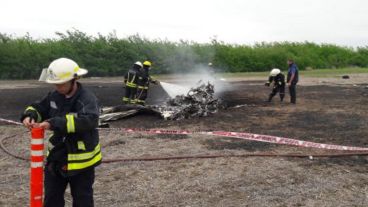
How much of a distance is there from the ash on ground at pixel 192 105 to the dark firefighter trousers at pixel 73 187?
7926 mm

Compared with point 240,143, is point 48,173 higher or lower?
higher

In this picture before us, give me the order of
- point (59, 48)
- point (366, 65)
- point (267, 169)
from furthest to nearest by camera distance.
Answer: point (366, 65)
point (59, 48)
point (267, 169)

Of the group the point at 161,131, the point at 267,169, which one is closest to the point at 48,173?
the point at 267,169

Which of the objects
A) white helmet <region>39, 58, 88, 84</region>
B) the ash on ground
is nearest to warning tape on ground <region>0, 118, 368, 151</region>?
the ash on ground

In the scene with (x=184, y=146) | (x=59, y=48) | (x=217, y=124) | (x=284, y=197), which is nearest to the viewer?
(x=284, y=197)

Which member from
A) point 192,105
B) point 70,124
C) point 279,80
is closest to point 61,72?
point 70,124

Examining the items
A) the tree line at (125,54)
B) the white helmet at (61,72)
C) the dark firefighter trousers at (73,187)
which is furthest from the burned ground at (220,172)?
the tree line at (125,54)

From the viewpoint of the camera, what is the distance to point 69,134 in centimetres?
389

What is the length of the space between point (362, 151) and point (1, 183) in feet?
19.2

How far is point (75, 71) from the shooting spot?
390 cm

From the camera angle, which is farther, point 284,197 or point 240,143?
point 240,143

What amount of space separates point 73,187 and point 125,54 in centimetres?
3529

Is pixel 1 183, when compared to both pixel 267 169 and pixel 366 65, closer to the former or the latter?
pixel 267 169

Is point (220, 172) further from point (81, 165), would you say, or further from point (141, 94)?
point (141, 94)
